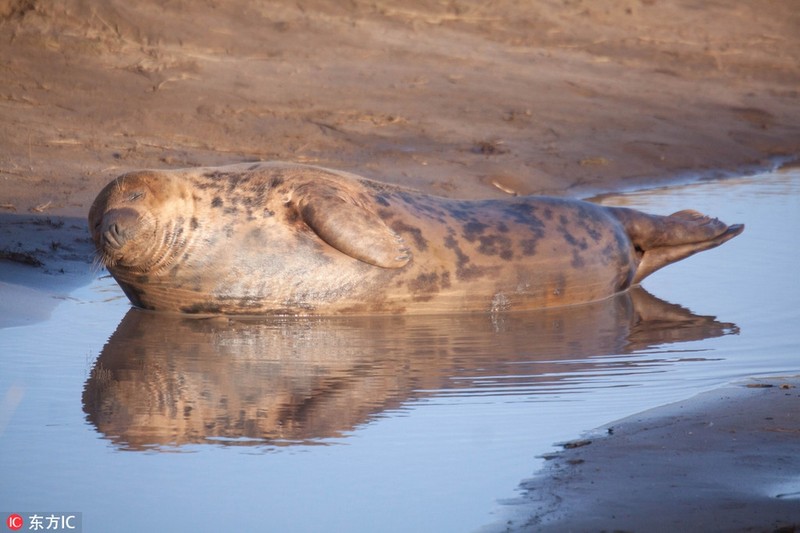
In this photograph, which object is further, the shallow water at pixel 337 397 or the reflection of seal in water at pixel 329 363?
the reflection of seal in water at pixel 329 363

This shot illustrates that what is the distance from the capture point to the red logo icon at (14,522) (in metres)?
3.17

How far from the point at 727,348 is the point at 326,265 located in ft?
6.07

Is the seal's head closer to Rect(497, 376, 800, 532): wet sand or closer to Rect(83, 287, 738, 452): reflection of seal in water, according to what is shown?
Rect(83, 287, 738, 452): reflection of seal in water

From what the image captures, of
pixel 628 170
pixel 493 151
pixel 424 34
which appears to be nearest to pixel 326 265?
pixel 493 151

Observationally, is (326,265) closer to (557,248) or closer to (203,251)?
(203,251)

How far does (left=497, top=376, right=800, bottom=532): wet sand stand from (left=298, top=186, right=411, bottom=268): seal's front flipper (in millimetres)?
1930

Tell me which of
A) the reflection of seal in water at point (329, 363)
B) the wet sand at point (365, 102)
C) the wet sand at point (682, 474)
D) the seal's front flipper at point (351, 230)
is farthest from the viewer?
the wet sand at point (365, 102)

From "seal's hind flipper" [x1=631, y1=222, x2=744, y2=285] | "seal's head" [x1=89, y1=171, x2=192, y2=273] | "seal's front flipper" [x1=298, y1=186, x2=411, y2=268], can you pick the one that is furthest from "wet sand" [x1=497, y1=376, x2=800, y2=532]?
"seal's hind flipper" [x1=631, y1=222, x2=744, y2=285]

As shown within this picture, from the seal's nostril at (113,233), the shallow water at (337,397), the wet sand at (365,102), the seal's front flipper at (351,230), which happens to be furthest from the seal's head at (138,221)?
the seal's front flipper at (351,230)

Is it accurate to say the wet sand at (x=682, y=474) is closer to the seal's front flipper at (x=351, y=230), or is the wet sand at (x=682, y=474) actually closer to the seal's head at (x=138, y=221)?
the seal's front flipper at (x=351, y=230)

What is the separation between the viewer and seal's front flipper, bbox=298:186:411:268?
5.79m

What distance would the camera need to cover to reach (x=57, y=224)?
745 cm

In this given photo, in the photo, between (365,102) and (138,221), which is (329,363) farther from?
(365,102)

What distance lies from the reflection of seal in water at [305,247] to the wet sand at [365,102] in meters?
0.63
